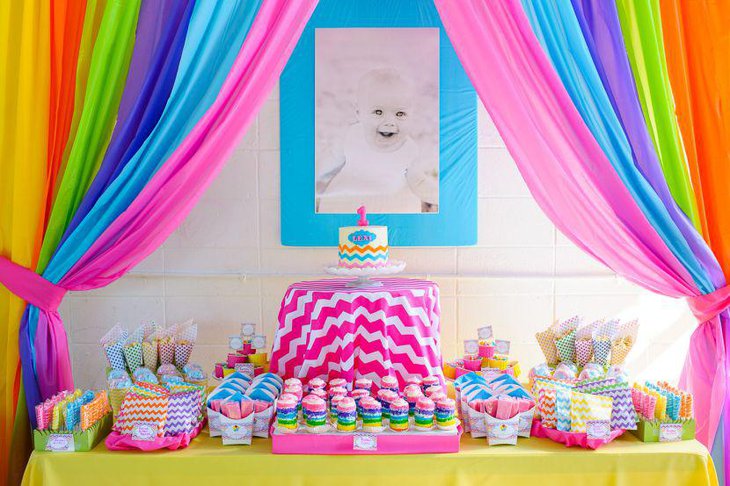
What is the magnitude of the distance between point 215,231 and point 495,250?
1.26 meters

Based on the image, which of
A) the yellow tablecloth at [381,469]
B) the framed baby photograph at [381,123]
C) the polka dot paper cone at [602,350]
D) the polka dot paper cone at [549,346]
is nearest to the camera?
the yellow tablecloth at [381,469]

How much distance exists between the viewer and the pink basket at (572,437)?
1996mm

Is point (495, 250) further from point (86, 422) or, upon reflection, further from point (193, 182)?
point (86, 422)

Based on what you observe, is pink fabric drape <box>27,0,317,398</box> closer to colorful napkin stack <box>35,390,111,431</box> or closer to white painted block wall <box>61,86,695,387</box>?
colorful napkin stack <box>35,390,111,431</box>

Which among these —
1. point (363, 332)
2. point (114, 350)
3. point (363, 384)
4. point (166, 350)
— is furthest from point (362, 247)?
point (114, 350)

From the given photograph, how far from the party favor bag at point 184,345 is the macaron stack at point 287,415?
780 mm

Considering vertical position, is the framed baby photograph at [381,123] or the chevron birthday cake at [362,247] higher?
the framed baby photograph at [381,123]

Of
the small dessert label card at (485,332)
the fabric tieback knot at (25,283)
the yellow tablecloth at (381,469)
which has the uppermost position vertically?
the fabric tieback knot at (25,283)

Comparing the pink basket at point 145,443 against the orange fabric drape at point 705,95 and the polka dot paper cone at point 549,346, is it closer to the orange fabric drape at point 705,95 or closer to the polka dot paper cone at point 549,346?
the polka dot paper cone at point 549,346

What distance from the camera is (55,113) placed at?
7.24 feet

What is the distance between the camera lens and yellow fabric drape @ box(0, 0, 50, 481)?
219 cm

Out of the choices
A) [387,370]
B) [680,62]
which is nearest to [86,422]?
[387,370]

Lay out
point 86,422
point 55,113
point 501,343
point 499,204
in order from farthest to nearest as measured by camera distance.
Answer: point 499,204, point 501,343, point 55,113, point 86,422

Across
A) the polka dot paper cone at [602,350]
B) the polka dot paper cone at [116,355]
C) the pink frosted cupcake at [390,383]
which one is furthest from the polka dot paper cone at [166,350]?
the polka dot paper cone at [602,350]
